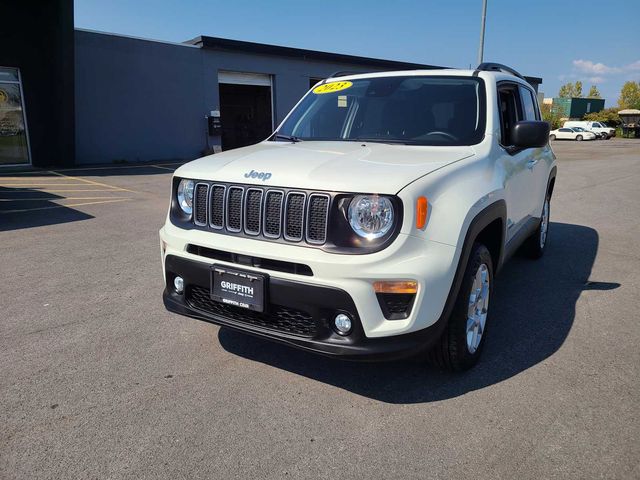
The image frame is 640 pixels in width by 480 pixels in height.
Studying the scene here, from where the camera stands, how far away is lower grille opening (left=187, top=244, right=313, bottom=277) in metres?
2.61

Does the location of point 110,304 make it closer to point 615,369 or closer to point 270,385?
point 270,385

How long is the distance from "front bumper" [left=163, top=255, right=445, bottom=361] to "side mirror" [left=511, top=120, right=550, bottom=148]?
1593 millimetres

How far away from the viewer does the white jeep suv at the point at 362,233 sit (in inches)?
98.5

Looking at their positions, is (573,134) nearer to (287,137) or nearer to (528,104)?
(528,104)

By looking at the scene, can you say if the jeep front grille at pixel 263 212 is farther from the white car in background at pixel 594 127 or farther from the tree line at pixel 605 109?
the white car in background at pixel 594 127

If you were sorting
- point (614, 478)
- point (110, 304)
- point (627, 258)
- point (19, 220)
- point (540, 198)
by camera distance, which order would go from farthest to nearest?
1. point (19, 220)
2. point (627, 258)
3. point (540, 198)
4. point (110, 304)
5. point (614, 478)

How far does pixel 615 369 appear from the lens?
10.5ft

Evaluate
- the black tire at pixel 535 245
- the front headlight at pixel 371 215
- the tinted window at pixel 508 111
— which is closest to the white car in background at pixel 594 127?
the black tire at pixel 535 245

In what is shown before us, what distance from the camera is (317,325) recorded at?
8.66 ft

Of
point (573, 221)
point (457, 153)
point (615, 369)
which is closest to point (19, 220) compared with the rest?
point (457, 153)

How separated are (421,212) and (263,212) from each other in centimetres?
85

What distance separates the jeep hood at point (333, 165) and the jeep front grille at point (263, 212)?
6 cm

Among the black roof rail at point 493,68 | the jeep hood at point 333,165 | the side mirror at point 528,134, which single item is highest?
the black roof rail at point 493,68

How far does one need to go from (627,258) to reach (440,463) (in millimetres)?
4674
